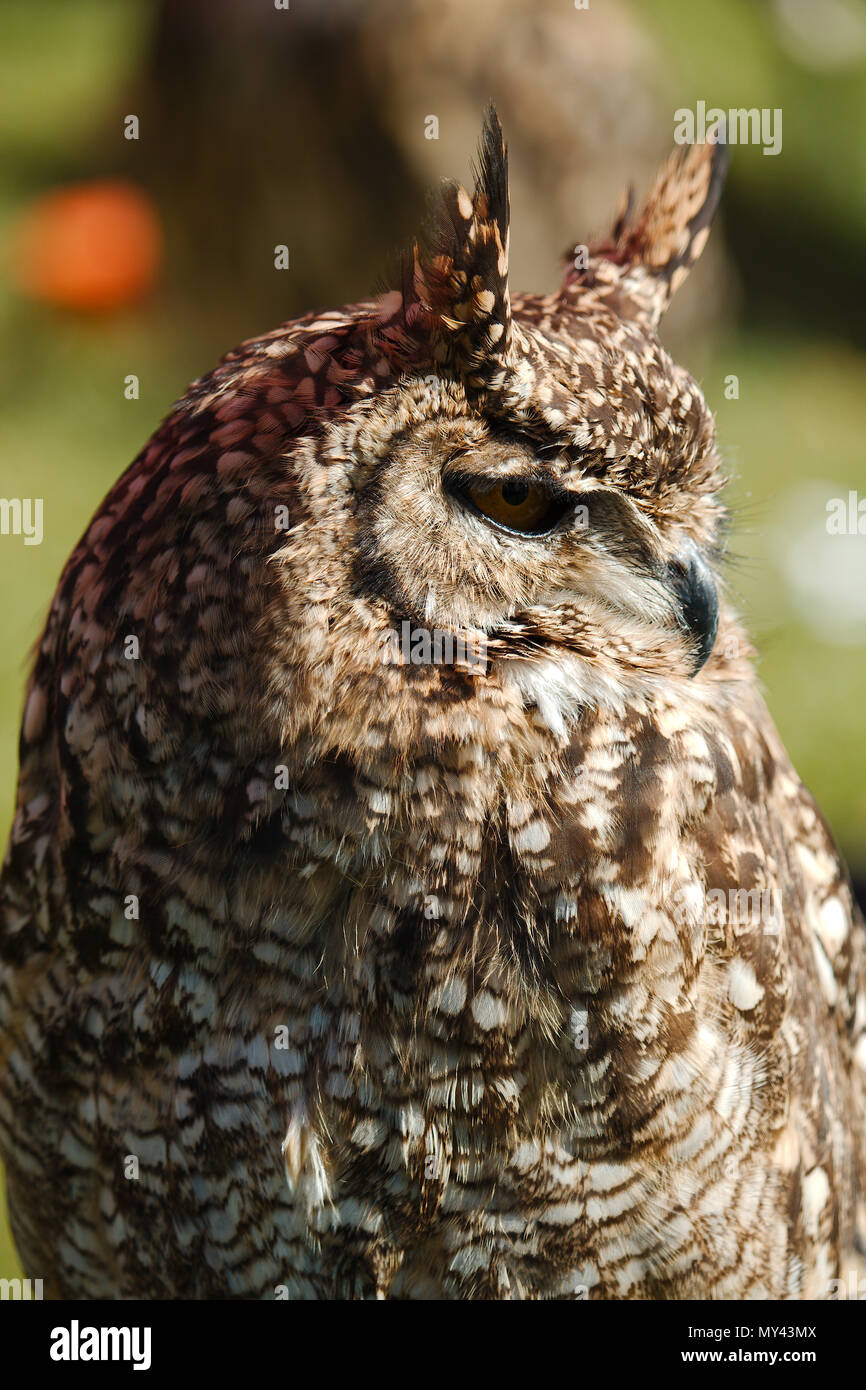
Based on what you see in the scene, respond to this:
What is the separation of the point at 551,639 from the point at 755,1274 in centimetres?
120

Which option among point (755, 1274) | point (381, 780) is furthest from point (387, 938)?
point (755, 1274)

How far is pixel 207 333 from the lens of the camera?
283 inches

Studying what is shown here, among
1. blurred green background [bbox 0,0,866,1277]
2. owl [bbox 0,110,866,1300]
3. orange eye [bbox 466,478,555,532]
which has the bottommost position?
owl [bbox 0,110,866,1300]

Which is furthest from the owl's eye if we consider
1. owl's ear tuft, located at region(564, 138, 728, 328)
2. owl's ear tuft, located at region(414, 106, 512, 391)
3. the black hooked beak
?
owl's ear tuft, located at region(564, 138, 728, 328)

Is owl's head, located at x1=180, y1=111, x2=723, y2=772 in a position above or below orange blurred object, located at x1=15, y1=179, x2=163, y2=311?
below

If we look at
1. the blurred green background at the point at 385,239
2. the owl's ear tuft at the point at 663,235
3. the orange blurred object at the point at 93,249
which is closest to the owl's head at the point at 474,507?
the owl's ear tuft at the point at 663,235

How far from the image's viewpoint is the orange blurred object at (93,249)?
7301 millimetres

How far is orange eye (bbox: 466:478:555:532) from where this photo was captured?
5.93 feet

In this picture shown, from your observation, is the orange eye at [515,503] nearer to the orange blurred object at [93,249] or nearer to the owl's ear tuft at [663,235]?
the owl's ear tuft at [663,235]

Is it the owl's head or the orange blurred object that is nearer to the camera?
the owl's head

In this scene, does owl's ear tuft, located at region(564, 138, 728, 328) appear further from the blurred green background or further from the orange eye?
the blurred green background

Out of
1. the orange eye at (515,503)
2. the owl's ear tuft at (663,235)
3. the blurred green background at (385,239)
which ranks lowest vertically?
the orange eye at (515,503)

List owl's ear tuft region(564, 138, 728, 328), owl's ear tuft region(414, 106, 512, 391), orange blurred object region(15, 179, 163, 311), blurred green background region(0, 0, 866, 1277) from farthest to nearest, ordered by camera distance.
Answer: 1. orange blurred object region(15, 179, 163, 311)
2. blurred green background region(0, 0, 866, 1277)
3. owl's ear tuft region(564, 138, 728, 328)
4. owl's ear tuft region(414, 106, 512, 391)
